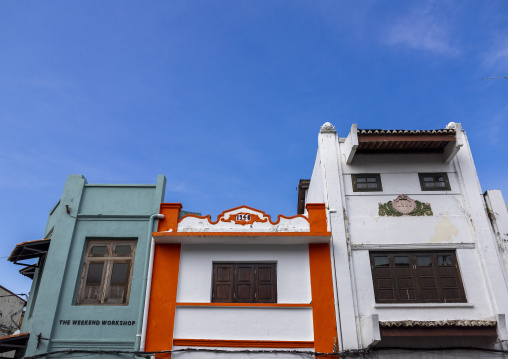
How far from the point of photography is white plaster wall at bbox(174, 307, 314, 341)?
35.2ft

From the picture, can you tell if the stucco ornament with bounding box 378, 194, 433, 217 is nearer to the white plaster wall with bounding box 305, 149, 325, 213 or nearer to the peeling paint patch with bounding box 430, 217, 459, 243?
the peeling paint patch with bounding box 430, 217, 459, 243

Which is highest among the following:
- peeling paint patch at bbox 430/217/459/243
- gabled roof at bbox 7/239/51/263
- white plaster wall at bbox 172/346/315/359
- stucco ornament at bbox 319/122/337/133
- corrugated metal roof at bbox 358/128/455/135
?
stucco ornament at bbox 319/122/337/133

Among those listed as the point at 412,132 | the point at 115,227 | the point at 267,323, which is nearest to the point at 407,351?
the point at 267,323

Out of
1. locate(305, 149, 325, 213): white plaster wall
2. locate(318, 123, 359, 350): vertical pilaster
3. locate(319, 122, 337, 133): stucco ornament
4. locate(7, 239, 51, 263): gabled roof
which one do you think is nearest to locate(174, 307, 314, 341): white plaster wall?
locate(318, 123, 359, 350): vertical pilaster

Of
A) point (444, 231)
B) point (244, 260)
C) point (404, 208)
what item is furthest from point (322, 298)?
point (444, 231)

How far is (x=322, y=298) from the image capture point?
36.6 ft

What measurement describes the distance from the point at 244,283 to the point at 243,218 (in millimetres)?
1852

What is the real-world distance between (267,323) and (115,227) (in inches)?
197

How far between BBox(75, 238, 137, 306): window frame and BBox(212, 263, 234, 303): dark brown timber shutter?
2.26 meters

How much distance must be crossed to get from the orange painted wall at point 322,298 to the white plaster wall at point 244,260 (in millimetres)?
170

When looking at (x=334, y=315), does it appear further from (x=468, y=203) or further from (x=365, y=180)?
(x=468, y=203)

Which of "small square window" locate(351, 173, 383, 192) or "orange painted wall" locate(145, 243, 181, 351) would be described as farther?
"small square window" locate(351, 173, 383, 192)

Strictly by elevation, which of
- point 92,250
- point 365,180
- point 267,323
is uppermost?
point 365,180

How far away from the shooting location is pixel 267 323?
35.6ft
